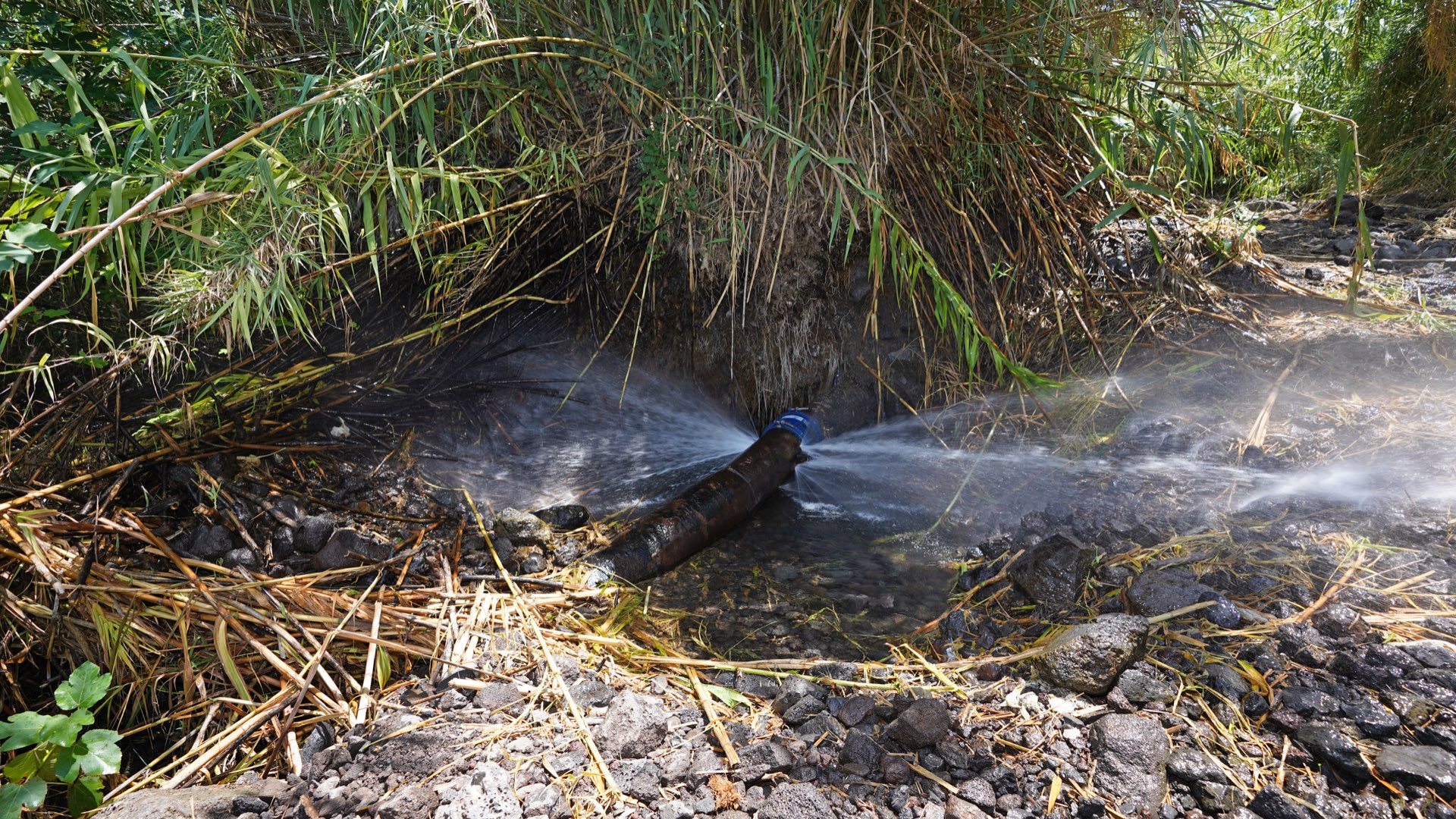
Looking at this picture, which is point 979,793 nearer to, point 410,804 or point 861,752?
point 861,752

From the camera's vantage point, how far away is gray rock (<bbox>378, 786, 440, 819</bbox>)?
4.26ft

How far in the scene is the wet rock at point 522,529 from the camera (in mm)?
2371

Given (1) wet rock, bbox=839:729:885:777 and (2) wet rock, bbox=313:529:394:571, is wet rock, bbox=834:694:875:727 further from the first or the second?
(2) wet rock, bbox=313:529:394:571

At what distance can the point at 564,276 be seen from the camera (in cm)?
318

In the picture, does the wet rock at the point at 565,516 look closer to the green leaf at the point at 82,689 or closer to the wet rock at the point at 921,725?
the green leaf at the point at 82,689

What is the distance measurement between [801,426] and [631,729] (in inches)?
70.6

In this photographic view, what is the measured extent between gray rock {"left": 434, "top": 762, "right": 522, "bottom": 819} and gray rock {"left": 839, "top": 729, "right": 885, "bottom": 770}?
1.89ft

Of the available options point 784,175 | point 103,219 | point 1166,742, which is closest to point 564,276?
point 784,175

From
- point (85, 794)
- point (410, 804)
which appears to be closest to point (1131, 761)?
point (410, 804)

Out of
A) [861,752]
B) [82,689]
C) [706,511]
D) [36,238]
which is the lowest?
[706,511]

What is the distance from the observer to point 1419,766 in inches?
51.3

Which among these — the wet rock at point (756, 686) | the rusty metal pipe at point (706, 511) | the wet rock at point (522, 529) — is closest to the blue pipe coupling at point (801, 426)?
the rusty metal pipe at point (706, 511)

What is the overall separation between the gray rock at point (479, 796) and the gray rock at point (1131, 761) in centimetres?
99

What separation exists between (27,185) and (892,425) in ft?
8.60
